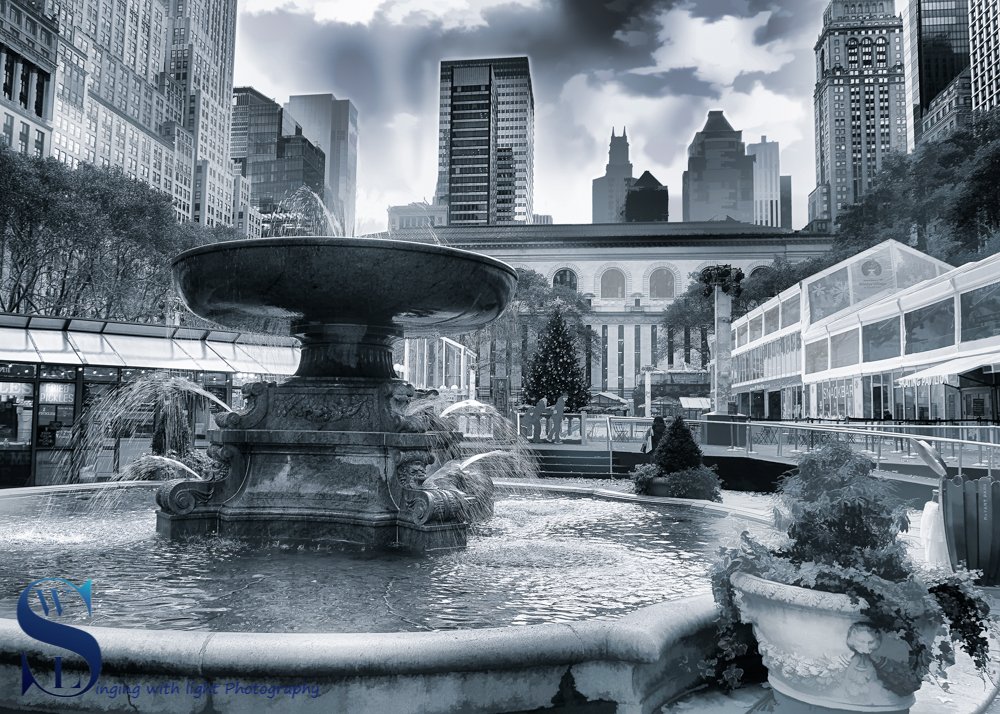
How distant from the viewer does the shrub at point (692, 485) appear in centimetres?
975

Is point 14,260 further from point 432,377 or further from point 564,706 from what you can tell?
point 564,706

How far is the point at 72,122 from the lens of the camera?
81.4m

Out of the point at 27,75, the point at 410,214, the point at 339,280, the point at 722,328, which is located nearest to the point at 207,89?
the point at 27,75

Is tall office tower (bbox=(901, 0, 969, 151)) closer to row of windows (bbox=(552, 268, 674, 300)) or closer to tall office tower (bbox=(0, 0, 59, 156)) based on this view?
row of windows (bbox=(552, 268, 674, 300))

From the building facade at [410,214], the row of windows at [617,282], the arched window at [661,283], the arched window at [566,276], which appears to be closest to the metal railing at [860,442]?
the building facade at [410,214]

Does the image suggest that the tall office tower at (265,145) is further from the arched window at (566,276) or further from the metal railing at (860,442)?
the metal railing at (860,442)

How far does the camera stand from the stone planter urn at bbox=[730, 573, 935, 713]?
2.92m

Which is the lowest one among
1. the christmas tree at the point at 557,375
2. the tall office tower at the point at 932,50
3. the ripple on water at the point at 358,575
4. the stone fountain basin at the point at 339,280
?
the ripple on water at the point at 358,575

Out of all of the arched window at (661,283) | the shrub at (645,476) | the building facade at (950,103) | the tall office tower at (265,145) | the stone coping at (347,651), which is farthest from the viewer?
the tall office tower at (265,145)

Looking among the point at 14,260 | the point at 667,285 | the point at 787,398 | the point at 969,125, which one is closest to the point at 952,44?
the point at 667,285

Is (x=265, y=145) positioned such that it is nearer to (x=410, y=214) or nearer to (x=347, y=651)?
(x=410, y=214)

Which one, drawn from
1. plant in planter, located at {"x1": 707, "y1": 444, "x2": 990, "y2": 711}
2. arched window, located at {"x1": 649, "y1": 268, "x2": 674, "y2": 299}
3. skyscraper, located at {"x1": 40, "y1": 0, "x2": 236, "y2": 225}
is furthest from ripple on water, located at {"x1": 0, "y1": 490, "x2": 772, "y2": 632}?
arched window, located at {"x1": 649, "y1": 268, "x2": 674, "y2": 299}

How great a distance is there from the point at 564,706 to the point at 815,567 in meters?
1.16

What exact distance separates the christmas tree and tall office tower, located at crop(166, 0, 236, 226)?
78.2 meters
